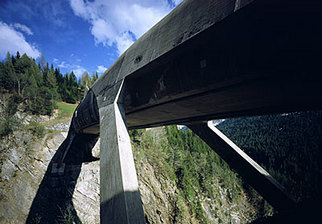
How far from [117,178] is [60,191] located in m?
8.90

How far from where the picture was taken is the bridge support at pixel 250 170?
80.0 inches

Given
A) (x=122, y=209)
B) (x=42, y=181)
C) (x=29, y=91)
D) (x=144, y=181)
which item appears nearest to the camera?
(x=122, y=209)

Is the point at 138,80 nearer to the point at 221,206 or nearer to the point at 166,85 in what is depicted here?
the point at 166,85

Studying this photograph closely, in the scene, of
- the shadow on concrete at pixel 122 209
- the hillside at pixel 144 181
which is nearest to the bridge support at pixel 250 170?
the hillside at pixel 144 181

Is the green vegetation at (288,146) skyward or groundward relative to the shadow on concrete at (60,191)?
groundward

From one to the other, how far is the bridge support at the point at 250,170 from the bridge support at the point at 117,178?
71.7 inches

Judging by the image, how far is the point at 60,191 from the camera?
6973 millimetres

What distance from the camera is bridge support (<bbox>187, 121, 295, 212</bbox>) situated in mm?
A: 2033

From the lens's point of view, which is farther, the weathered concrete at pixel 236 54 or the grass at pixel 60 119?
the grass at pixel 60 119

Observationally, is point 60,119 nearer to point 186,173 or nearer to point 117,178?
point 186,173

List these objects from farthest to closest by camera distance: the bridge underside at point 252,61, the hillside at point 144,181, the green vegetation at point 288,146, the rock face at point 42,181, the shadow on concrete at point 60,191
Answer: the green vegetation at point 288,146
the hillside at point 144,181
the rock face at point 42,181
the shadow on concrete at point 60,191
the bridge underside at point 252,61

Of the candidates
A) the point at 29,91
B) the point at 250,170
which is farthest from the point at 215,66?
the point at 29,91

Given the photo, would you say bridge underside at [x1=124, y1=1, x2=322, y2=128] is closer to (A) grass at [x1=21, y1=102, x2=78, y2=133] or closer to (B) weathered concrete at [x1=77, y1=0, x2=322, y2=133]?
(B) weathered concrete at [x1=77, y1=0, x2=322, y2=133]

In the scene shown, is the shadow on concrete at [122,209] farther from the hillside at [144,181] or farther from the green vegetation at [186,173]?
the green vegetation at [186,173]
